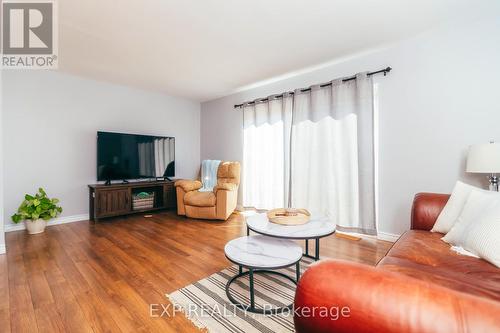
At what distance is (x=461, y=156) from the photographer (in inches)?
90.9

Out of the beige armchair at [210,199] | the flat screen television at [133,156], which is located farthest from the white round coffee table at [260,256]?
the flat screen television at [133,156]

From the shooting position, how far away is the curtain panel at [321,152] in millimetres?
2854

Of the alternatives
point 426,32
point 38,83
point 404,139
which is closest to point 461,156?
point 404,139

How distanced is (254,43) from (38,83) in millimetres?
3232

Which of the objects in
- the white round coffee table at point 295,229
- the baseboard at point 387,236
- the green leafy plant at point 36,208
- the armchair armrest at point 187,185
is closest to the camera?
the white round coffee table at point 295,229

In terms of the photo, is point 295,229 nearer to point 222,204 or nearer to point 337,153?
point 337,153

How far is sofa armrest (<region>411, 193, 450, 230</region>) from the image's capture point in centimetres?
189

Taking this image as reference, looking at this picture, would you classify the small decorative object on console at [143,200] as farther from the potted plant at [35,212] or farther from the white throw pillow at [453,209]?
the white throw pillow at [453,209]

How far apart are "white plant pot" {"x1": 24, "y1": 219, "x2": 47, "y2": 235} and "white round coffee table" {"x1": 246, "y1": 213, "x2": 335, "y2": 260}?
303 cm

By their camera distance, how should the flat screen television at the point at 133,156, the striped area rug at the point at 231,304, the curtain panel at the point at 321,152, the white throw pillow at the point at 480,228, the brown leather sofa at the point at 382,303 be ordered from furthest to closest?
the flat screen television at the point at 133,156 → the curtain panel at the point at 321,152 → the striped area rug at the point at 231,304 → the white throw pillow at the point at 480,228 → the brown leather sofa at the point at 382,303

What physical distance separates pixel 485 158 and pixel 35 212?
4893 mm

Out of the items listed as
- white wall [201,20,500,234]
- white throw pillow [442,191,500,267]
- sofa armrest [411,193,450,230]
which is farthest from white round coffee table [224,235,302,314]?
white wall [201,20,500,234]

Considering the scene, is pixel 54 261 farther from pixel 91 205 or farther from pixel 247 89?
pixel 247 89

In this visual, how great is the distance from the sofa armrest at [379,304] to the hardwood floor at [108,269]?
106 centimetres
